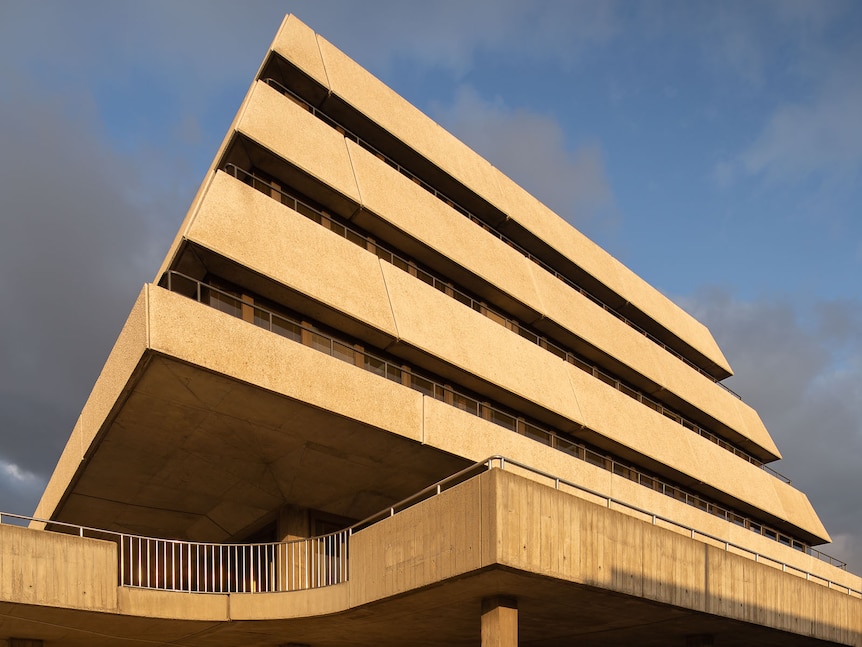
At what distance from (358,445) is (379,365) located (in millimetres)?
2846

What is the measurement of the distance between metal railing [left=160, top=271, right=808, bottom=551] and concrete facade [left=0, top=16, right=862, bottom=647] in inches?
3.5

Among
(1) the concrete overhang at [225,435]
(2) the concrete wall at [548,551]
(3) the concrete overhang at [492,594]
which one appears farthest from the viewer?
(1) the concrete overhang at [225,435]

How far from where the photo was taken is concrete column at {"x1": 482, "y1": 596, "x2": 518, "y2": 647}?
45.3 feet

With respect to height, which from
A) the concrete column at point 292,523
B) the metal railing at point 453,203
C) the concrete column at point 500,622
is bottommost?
the concrete column at point 500,622

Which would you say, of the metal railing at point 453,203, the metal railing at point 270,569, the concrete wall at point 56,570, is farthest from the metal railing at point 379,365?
the metal railing at point 453,203

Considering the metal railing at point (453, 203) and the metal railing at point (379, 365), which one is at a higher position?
the metal railing at point (453, 203)

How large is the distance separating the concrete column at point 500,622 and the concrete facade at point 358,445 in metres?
0.05

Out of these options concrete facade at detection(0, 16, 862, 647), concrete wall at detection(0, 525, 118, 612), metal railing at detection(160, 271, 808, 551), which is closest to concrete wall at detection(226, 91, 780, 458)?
concrete facade at detection(0, 16, 862, 647)

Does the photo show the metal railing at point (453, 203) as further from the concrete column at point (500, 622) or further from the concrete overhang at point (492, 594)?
the concrete column at point (500, 622)

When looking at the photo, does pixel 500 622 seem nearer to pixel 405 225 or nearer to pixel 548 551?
pixel 548 551

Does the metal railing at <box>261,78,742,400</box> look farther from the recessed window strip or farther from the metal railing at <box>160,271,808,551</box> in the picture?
the metal railing at <box>160,271,808,551</box>

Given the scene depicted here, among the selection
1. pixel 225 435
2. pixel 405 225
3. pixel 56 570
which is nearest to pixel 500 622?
pixel 225 435

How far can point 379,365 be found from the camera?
2144 cm

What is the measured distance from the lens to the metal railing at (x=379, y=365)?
19016 mm
